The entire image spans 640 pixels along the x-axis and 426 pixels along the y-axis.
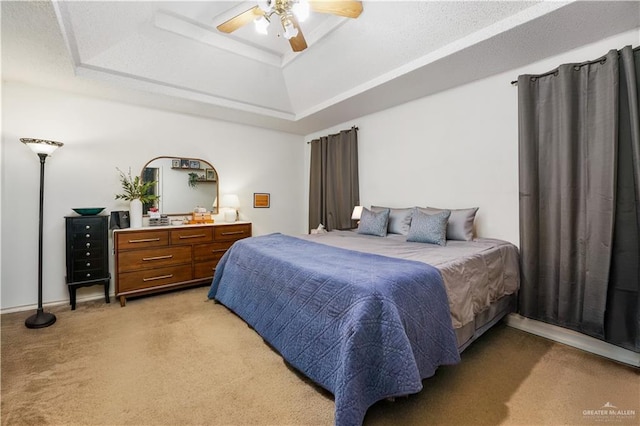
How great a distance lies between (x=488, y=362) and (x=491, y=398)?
42 cm

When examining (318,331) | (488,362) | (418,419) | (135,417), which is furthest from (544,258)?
(135,417)

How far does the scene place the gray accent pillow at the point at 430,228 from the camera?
8.50 feet

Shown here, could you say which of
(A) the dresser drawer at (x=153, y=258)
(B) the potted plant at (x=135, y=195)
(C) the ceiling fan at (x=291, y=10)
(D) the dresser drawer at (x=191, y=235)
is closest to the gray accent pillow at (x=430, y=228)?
(C) the ceiling fan at (x=291, y=10)

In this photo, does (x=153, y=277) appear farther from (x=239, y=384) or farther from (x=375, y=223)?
(x=375, y=223)

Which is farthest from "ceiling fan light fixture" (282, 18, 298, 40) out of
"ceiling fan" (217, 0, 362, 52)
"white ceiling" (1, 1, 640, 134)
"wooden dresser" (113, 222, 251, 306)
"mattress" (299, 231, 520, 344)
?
"wooden dresser" (113, 222, 251, 306)

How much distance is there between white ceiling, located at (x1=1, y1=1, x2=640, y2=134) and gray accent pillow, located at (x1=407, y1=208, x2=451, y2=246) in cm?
147

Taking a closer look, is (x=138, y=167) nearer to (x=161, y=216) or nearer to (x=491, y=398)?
(x=161, y=216)

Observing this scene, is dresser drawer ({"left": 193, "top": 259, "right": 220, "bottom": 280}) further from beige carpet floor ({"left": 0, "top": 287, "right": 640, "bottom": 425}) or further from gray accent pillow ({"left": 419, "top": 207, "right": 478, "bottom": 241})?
gray accent pillow ({"left": 419, "top": 207, "right": 478, "bottom": 241})

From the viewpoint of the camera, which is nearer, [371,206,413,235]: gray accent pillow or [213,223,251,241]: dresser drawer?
[371,206,413,235]: gray accent pillow

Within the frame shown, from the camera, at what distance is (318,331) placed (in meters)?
1.64

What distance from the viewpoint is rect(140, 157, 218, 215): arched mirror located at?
146 inches

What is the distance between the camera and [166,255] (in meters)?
3.32

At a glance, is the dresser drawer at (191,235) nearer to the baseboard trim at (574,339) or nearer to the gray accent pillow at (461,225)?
the gray accent pillow at (461,225)

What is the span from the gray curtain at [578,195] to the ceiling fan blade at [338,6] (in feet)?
5.53
